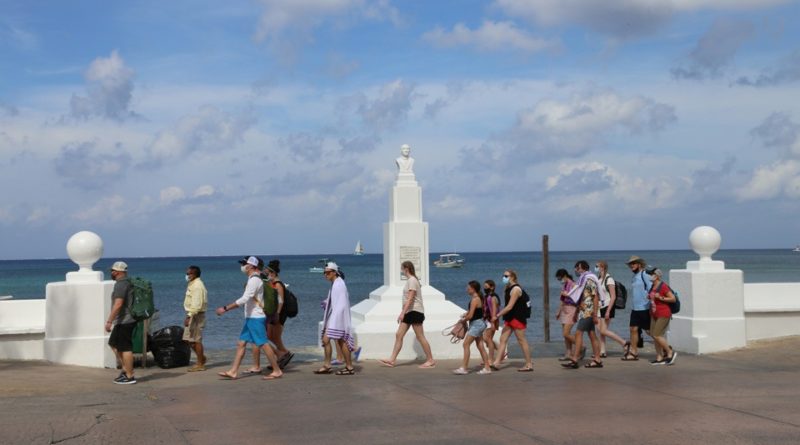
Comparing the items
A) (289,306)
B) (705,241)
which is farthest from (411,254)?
(705,241)

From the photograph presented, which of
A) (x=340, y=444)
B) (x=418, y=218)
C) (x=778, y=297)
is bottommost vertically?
(x=340, y=444)

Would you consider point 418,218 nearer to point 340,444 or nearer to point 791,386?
point 791,386

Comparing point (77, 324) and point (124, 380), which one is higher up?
point (77, 324)

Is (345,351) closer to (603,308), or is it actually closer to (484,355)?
(484,355)

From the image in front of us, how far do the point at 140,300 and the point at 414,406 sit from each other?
4.40 meters

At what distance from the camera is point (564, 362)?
1401cm

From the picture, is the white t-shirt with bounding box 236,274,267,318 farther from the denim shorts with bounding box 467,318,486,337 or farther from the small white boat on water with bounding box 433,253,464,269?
the small white boat on water with bounding box 433,253,464,269

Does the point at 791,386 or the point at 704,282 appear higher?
the point at 704,282

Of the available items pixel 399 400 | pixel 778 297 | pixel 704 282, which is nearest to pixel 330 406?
pixel 399 400

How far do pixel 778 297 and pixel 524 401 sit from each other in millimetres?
8047

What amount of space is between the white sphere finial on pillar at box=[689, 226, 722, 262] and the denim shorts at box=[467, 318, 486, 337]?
4.86 m

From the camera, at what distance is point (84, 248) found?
1369 cm

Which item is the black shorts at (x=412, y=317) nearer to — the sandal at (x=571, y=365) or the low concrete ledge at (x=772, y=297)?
the sandal at (x=571, y=365)

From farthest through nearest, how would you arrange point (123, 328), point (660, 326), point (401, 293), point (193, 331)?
point (401, 293), point (660, 326), point (193, 331), point (123, 328)
